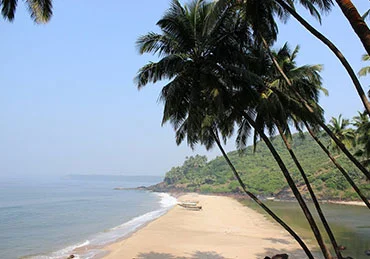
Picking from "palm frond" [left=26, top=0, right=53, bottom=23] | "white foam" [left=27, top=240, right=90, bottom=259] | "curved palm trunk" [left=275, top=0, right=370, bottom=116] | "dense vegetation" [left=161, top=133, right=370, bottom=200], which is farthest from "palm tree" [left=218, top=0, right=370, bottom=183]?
"dense vegetation" [left=161, top=133, right=370, bottom=200]

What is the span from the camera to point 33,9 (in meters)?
10.6

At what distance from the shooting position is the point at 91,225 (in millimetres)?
33125

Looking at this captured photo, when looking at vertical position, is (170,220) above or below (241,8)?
below

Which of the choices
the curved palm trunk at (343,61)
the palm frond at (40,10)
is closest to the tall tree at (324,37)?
the curved palm trunk at (343,61)

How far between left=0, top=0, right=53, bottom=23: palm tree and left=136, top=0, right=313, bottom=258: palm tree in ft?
10.5

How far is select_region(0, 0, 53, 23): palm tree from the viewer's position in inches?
417

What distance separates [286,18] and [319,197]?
50.6 metres

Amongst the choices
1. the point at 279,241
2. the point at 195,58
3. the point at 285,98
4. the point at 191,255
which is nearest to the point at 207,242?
the point at 191,255

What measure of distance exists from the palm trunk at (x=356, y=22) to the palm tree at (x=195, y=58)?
3.86 m

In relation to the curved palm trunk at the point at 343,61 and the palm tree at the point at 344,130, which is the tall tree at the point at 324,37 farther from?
the palm tree at the point at 344,130

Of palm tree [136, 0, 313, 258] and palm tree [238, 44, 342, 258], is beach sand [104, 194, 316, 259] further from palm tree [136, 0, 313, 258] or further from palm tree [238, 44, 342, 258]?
palm tree [136, 0, 313, 258]

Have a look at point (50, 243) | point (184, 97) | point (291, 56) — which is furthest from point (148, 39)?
point (50, 243)

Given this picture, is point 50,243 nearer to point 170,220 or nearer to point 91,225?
point 91,225

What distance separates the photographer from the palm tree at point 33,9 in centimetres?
1059
